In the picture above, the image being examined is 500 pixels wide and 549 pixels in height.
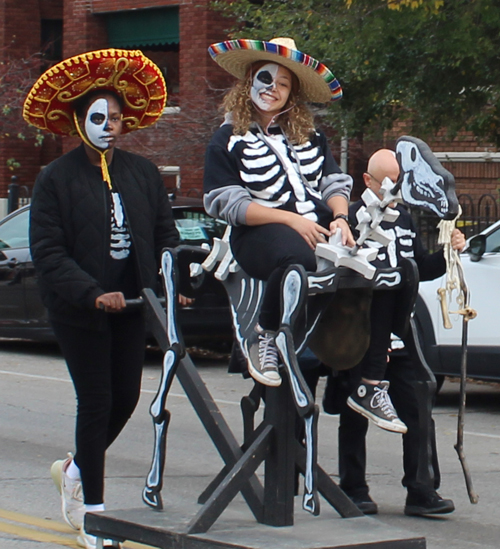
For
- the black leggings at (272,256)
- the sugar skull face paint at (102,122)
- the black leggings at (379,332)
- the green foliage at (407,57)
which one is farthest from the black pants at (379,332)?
the green foliage at (407,57)

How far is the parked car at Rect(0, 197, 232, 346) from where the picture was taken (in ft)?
36.0

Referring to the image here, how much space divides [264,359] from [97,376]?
3.27 feet

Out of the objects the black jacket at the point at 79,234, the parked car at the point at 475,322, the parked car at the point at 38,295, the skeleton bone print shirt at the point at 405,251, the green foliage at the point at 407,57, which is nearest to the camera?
the black jacket at the point at 79,234

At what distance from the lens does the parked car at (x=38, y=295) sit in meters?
11.0

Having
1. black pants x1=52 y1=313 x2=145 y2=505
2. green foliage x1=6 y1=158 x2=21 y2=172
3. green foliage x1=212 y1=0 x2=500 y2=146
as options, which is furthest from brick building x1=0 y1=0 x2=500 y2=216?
black pants x1=52 y1=313 x2=145 y2=505

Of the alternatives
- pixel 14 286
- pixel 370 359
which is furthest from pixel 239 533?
pixel 14 286

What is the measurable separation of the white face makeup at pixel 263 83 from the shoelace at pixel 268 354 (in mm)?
963

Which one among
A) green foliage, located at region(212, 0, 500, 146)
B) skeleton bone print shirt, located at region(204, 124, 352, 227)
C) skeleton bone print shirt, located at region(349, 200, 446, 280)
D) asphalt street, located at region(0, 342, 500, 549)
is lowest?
asphalt street, located at region(0, 342, 500, 549)

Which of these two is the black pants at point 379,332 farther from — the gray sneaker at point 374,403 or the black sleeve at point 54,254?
the black sleeve at point 54,254

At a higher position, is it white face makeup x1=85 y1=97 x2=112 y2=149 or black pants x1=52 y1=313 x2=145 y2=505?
white face makeup x1=85 y1=97 x2=112 y2=149

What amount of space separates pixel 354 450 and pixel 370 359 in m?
1.08

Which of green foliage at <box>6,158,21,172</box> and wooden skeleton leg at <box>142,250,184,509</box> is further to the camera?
green foliage at <box>6,158,21,172</box>

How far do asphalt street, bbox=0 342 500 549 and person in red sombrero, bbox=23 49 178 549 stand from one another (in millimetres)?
563

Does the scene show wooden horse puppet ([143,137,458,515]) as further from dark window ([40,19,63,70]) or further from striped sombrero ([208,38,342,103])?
dark window ([40,19,63,70])
